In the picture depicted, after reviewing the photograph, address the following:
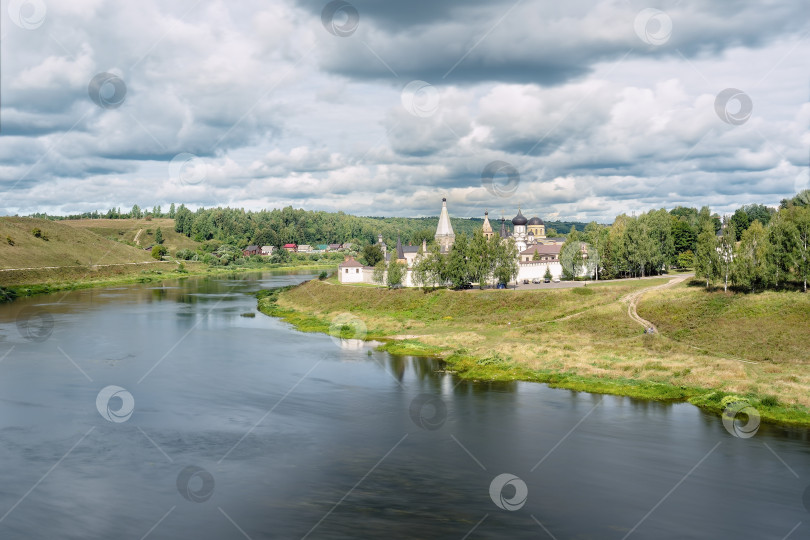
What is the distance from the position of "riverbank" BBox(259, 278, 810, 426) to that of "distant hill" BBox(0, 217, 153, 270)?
68.9 metres

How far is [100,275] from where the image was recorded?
412 ft

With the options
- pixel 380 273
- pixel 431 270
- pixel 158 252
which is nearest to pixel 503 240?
pixel 431 270

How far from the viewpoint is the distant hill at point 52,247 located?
116 meters

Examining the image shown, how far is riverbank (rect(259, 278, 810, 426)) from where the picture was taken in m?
35.8

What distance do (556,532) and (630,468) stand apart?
21.4ft

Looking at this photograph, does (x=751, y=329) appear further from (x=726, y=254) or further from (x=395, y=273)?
(x=395, y=273)

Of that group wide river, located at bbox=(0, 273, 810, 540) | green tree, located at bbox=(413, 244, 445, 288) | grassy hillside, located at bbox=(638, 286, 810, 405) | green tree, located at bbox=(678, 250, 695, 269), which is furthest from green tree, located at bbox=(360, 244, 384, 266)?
wide river, located at bbox=(0, 273, 810, 540)

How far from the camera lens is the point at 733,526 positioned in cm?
1961

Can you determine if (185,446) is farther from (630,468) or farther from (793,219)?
(793,219)

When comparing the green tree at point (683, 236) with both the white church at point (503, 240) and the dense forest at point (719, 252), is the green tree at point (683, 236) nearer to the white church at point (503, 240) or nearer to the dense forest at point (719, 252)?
the dense forest at point (719, 252)

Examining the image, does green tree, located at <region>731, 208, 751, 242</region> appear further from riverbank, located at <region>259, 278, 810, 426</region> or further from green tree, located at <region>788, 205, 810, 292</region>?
green tree, located at <region>788, 205, 810, 292</region>

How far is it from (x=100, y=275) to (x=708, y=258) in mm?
118100

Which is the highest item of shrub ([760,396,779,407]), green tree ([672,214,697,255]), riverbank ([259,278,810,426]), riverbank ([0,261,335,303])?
green tree ([672,214,697,255])

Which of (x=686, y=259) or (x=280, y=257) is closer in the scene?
(x=686, y=259)
